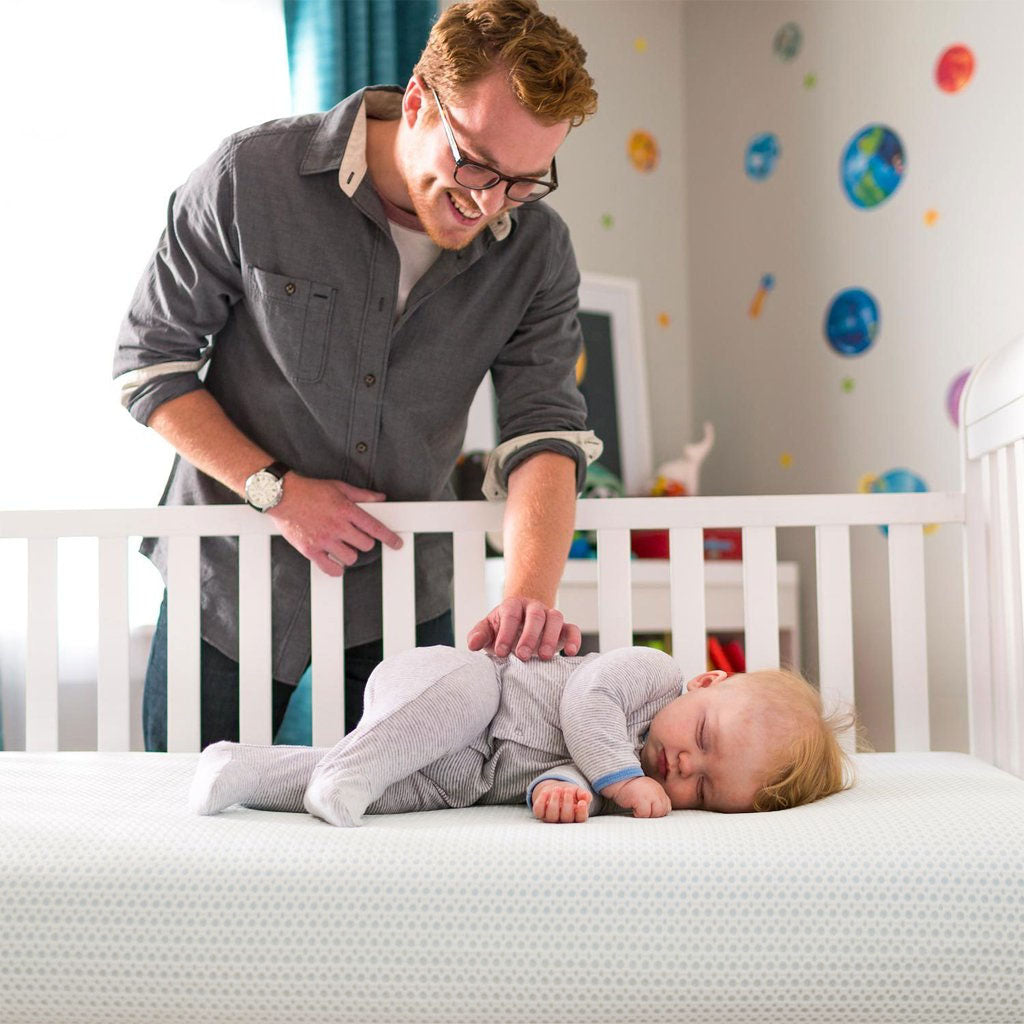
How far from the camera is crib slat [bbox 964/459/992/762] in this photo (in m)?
1.37

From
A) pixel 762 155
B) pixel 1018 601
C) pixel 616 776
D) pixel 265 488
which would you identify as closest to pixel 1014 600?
pixel 1018 601

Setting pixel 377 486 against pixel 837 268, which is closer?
pixel 377 486

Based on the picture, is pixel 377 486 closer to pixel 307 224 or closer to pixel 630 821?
pixel 307 224

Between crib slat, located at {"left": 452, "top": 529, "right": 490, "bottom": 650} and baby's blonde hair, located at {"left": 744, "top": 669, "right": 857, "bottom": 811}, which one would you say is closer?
baby's blonde hair, located at {"left": 744, "top": 669, "right": 857, "bottom": 811}

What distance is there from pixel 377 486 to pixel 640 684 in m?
0.46

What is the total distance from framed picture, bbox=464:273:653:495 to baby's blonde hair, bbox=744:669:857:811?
1.59 m

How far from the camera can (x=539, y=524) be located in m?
1.33

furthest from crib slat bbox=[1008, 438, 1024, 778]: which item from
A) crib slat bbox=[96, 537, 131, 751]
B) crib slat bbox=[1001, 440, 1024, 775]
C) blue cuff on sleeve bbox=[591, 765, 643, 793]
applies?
crib slat bbox=[96, 537, 131, 751]

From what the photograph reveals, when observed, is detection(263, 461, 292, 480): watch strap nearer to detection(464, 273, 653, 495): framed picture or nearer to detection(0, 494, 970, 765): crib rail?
detection(0, 494, 970, 765): crib rail

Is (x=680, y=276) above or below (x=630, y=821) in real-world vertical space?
above

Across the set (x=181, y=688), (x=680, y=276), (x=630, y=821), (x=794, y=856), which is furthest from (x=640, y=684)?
(x=680, y=276)

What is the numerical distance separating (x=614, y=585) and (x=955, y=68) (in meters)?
1.35

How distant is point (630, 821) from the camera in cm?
98

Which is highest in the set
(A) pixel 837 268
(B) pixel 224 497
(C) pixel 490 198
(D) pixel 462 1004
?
(A) pixel 837 268
